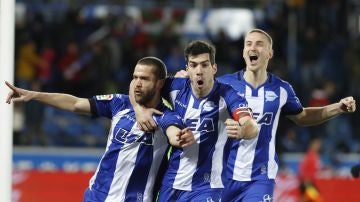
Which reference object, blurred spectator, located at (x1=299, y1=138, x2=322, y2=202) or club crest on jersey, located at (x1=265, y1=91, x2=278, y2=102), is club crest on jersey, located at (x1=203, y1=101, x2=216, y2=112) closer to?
club crest on jersey, located at (x1=265, y1=91, x2=278, y2=102)

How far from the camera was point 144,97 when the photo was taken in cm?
760

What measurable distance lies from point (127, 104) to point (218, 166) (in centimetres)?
92

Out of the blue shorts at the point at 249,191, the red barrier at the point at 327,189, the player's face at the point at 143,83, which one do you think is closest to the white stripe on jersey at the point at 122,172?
the player's face at the point at 143,83

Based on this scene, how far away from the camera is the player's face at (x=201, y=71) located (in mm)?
7676

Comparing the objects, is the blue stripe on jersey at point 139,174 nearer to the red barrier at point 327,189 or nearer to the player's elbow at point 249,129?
the player's elbow at point 249,129

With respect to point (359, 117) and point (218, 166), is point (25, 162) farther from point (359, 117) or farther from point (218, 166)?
point (218, 166)

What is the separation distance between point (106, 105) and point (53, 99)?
1.44ft

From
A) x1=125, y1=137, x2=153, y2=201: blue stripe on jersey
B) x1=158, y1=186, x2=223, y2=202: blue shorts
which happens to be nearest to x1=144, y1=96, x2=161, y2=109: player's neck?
x1=125, y1=137, x2=153, y2=201: blue stripe on jersey

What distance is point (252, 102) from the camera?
28.3 ft

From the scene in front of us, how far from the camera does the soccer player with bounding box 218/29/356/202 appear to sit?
8.52m

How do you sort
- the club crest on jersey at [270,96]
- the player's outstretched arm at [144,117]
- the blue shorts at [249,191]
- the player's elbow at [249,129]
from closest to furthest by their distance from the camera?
the player's elbow at [249,129]
the player's outstretched arm at [144,117]
the blue shorts at [249,191]
the club crest on jersey at [270,96]

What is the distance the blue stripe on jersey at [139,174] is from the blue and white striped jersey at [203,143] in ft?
0.88

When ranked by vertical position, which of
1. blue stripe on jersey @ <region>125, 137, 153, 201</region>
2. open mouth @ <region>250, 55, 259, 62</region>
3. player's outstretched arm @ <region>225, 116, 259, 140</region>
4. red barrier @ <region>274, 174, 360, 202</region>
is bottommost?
red barrier @ <region>274, 174, 360, 202</region>

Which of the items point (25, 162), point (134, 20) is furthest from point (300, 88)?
point (25, 162)
